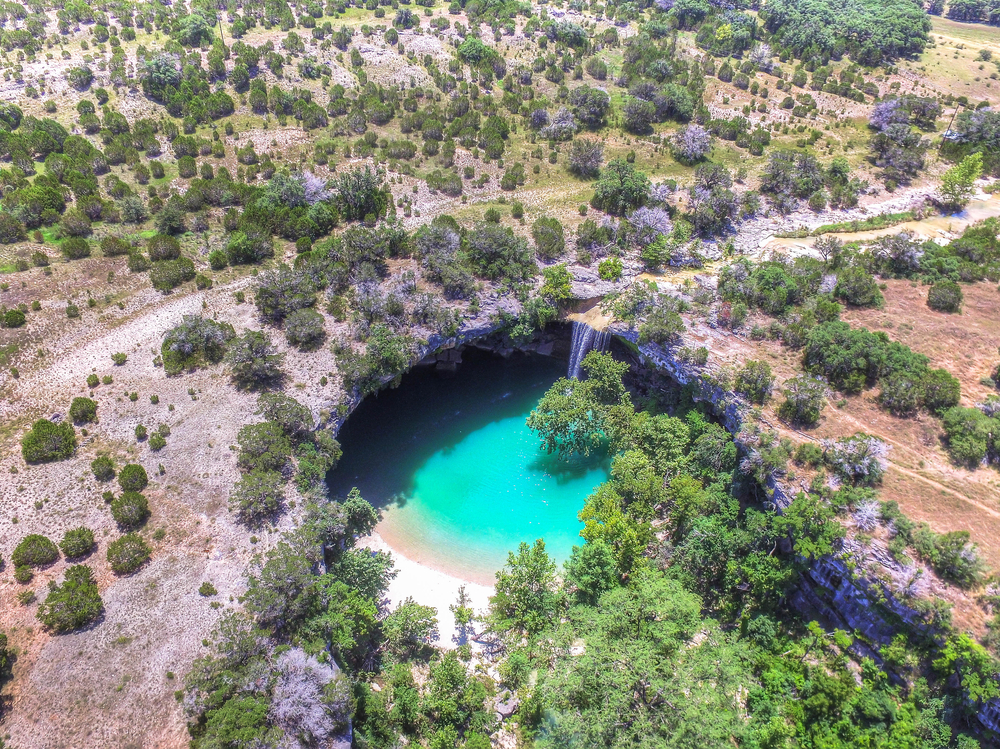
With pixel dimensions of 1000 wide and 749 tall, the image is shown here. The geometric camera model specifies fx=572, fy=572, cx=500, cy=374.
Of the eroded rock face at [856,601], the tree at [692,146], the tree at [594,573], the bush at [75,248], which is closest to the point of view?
the eroded rock face at [856,601]

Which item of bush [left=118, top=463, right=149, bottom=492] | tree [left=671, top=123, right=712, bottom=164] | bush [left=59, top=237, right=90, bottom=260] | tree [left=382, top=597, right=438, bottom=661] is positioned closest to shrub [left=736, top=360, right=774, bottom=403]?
tree [left=382, top=597, right=438, bottom=661]

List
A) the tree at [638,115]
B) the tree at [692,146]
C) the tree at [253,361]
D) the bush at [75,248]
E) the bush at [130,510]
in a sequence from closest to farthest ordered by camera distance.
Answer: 1. the bush at [130,510]
2. the tree at [253,361]
3. the bush at [75,248]
4. the tree at [692,146]
5. the tree at [638,115]

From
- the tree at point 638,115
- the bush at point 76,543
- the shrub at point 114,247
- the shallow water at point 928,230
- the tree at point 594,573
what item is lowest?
the tree at point 594,573

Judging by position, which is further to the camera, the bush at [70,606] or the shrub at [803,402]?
the shrub at [803,402]

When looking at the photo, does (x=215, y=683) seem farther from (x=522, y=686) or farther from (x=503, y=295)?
(x=503, y=295)

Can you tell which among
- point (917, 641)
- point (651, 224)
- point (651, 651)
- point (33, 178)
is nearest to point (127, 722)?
point (651, 651)

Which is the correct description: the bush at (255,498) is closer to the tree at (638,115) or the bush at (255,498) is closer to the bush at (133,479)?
→ the bush at (133,479)

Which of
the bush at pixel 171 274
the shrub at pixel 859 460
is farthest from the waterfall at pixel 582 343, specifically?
the bush at pixel 171 274

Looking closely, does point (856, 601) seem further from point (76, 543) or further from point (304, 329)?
point (76, 543)
